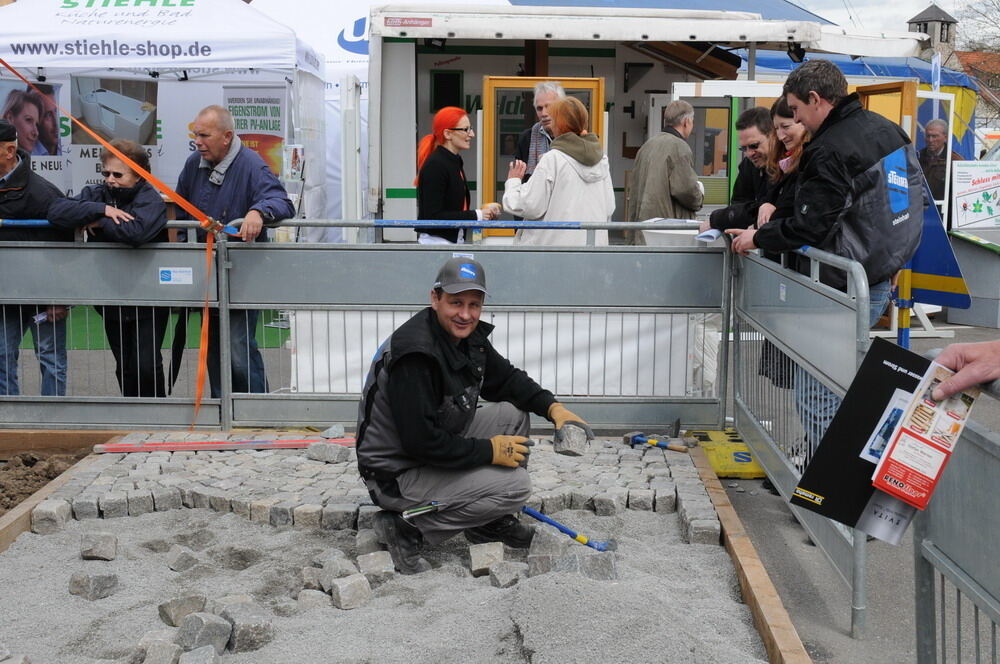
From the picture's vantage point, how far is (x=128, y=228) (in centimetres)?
696

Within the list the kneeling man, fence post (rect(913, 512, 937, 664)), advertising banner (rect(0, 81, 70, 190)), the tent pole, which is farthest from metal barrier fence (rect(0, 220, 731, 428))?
advertising banner (rect(0, 81, 70, 190))

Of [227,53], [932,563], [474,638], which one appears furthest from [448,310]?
[227,53]

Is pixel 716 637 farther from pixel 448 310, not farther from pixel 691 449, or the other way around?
pixel 691 449

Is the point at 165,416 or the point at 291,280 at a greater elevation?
the point at 291,280

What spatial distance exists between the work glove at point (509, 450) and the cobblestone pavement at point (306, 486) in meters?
0.80

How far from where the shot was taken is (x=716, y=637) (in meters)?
4.09

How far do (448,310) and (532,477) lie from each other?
1.72 meters

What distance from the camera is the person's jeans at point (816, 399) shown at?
15.6ft

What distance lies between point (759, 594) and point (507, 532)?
129 centimetres

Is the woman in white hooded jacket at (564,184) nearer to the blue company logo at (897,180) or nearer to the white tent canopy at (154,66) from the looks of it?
the blue company logo at (897,180)

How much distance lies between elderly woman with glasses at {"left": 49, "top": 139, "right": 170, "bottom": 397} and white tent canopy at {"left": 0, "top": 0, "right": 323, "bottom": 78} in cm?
443

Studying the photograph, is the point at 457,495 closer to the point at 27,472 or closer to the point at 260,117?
the point at 27,472

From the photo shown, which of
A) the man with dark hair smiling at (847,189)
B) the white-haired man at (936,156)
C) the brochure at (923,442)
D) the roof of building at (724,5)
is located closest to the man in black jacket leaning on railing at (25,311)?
the man with dark hair smiling at (847,189)

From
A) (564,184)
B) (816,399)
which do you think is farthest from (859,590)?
(564,184)
